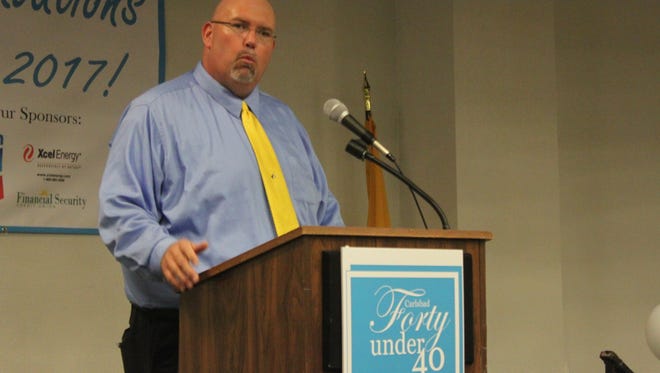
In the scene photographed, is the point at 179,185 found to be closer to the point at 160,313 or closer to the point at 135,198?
the point at 135,198

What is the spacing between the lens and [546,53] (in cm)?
459

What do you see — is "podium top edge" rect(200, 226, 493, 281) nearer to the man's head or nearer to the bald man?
the bald man

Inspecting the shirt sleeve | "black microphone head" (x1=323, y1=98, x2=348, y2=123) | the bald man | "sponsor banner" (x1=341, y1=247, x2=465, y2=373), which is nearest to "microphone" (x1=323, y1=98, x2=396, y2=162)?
"black microphone head" (x1=323, y1=98, x2=348, y2=123)

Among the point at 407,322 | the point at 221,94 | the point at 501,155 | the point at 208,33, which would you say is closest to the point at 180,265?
the point at 407,322

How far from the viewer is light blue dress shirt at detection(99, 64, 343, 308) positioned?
217 centimetres

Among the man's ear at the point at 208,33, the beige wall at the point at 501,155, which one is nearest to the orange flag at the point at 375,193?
the beige wall at the point at 501,155

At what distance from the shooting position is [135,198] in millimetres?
2176

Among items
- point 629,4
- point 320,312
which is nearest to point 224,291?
point 320,312

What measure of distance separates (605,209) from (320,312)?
350 centimetres

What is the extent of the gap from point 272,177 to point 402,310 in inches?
27.5

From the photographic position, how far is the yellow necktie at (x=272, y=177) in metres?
2.35

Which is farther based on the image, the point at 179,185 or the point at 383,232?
the point at 179,185

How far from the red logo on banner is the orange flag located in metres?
1.49

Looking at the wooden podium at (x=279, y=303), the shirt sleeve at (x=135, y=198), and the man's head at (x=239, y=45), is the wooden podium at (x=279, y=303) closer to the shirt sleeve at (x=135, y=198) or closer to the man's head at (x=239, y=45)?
the shirt sleeve at (x=135, y=198)
